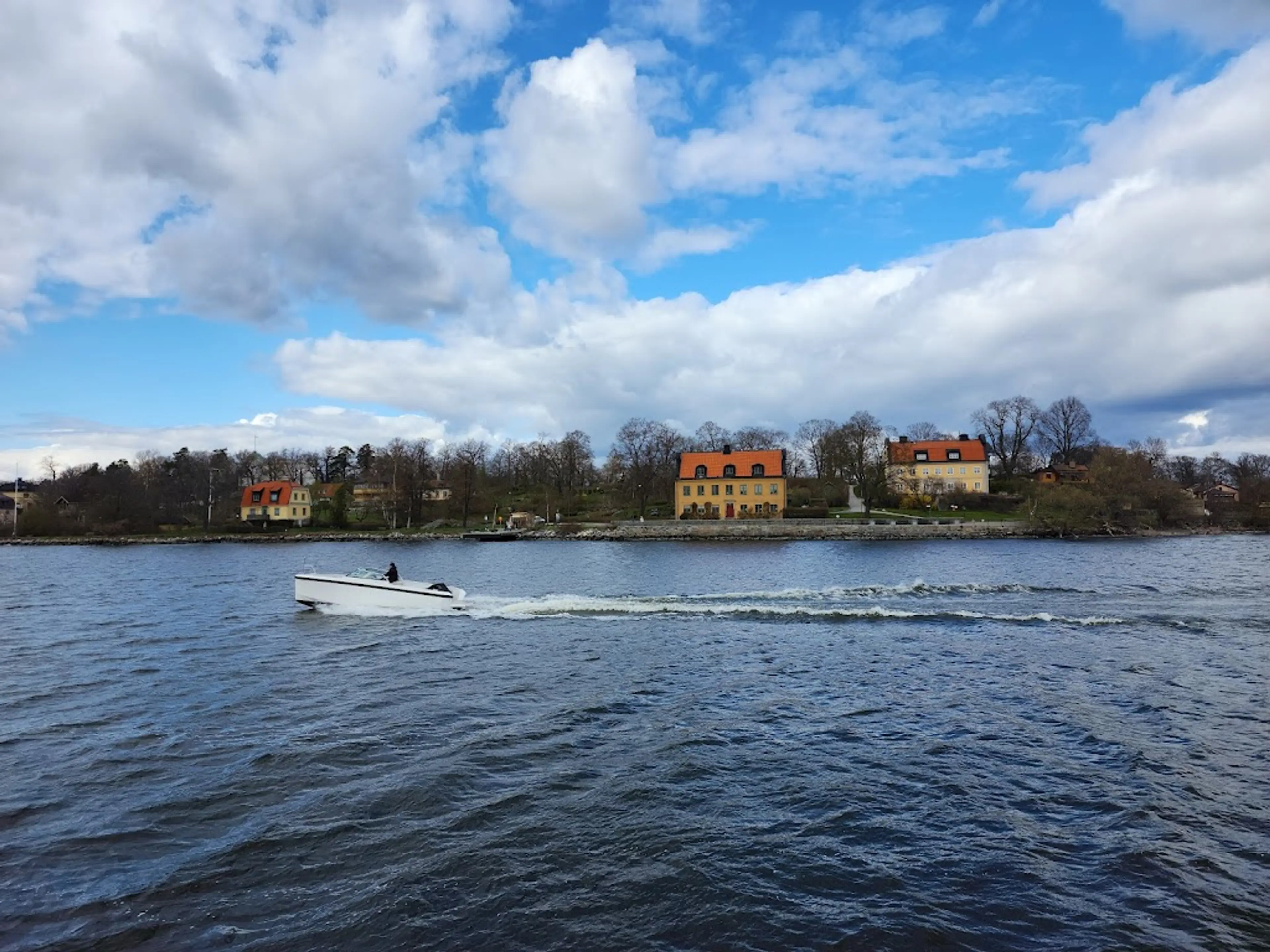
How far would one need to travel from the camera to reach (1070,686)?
1561 cm

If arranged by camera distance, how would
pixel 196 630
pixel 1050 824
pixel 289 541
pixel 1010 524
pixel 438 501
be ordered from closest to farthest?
pixel 1050 824, pixel 196 630, pixel 1010 524, pixel 289 541, pixel 438 501

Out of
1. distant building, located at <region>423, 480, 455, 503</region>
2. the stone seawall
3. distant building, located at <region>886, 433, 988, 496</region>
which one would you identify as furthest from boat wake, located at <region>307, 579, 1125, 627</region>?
distant building, located at <region>423, 480, 455, 503</region>

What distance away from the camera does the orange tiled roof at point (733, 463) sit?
91875 mm

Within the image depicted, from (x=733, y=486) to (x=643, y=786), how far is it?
82697 millimetres

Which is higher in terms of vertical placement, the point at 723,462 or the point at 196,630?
the point at 723,462

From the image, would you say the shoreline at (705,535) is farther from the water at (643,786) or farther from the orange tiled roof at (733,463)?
the water at (643,786)

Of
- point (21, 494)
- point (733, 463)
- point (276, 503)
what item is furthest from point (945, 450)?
point (21, 494)

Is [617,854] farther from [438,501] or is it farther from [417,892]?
[438,501]

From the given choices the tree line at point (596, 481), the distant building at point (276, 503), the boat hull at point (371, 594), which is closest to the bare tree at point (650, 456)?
the tree line at point (596, 481)

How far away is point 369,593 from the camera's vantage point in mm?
26703

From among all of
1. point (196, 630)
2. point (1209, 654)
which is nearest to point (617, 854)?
point (1209, 654)

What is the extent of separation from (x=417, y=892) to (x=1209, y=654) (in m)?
19.8

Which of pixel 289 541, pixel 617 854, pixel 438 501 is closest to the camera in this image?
pixel 617 854

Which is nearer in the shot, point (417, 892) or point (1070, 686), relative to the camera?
point (417, 892)
